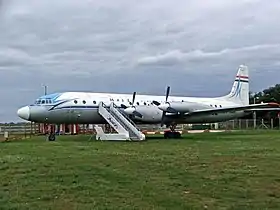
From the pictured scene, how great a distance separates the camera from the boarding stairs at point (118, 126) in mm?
34250

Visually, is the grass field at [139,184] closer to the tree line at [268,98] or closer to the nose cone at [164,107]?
the nose cone at [164,107]

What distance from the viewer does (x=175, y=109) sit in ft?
128

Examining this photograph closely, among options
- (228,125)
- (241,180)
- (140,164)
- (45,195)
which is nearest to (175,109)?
(140,164)

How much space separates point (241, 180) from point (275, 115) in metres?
75.7

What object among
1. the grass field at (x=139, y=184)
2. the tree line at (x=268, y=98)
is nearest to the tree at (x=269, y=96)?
the tree line at (x=268, y=98)

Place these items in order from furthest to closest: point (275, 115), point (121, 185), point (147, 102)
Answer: point (275, 115) < point (147, 102) < point (121, 185)

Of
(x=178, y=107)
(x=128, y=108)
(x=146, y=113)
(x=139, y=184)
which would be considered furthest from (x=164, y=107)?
(x=139, y=184)

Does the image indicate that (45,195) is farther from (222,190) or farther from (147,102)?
(147,102)

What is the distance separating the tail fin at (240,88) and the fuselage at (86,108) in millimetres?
8994

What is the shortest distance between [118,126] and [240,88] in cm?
2016

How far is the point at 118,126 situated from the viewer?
115ft

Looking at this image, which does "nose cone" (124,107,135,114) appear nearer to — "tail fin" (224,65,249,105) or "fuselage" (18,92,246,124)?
"fuselage" (18,92,246,124)

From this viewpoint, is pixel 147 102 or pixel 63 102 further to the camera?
pixel 147 102

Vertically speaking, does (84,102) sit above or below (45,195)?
above
